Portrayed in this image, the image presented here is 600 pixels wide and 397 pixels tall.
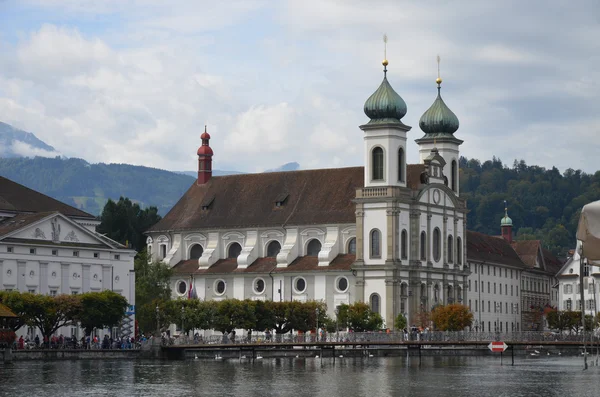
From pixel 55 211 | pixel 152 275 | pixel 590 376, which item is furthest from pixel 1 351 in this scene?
pixel 152 275

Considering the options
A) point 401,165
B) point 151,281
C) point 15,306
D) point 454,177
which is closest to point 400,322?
point 401,165

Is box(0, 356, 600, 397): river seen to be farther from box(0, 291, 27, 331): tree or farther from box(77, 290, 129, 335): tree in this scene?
box(0, 291, 27, 331): tree

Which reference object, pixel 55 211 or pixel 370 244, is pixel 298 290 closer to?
pixel 370 244

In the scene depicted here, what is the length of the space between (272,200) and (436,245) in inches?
676

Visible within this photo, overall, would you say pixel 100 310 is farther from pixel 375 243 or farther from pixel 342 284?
pixel 375 243

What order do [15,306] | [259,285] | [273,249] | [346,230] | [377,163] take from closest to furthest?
[15,306]
[377,163]
[346,230]
[259,285]
[273,249]

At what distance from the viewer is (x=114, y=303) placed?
304 ft

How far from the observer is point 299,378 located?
221 feet

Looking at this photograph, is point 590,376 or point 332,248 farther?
point 332,248

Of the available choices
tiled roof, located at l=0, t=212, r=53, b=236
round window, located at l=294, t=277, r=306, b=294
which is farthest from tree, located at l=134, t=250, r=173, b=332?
tiled roof, located at l=0, t=212, r=53, b=236

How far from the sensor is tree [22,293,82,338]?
283ft

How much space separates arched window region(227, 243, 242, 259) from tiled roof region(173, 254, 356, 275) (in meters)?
1.20

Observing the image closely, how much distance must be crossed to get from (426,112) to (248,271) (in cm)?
2381

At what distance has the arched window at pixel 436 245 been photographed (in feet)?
396
